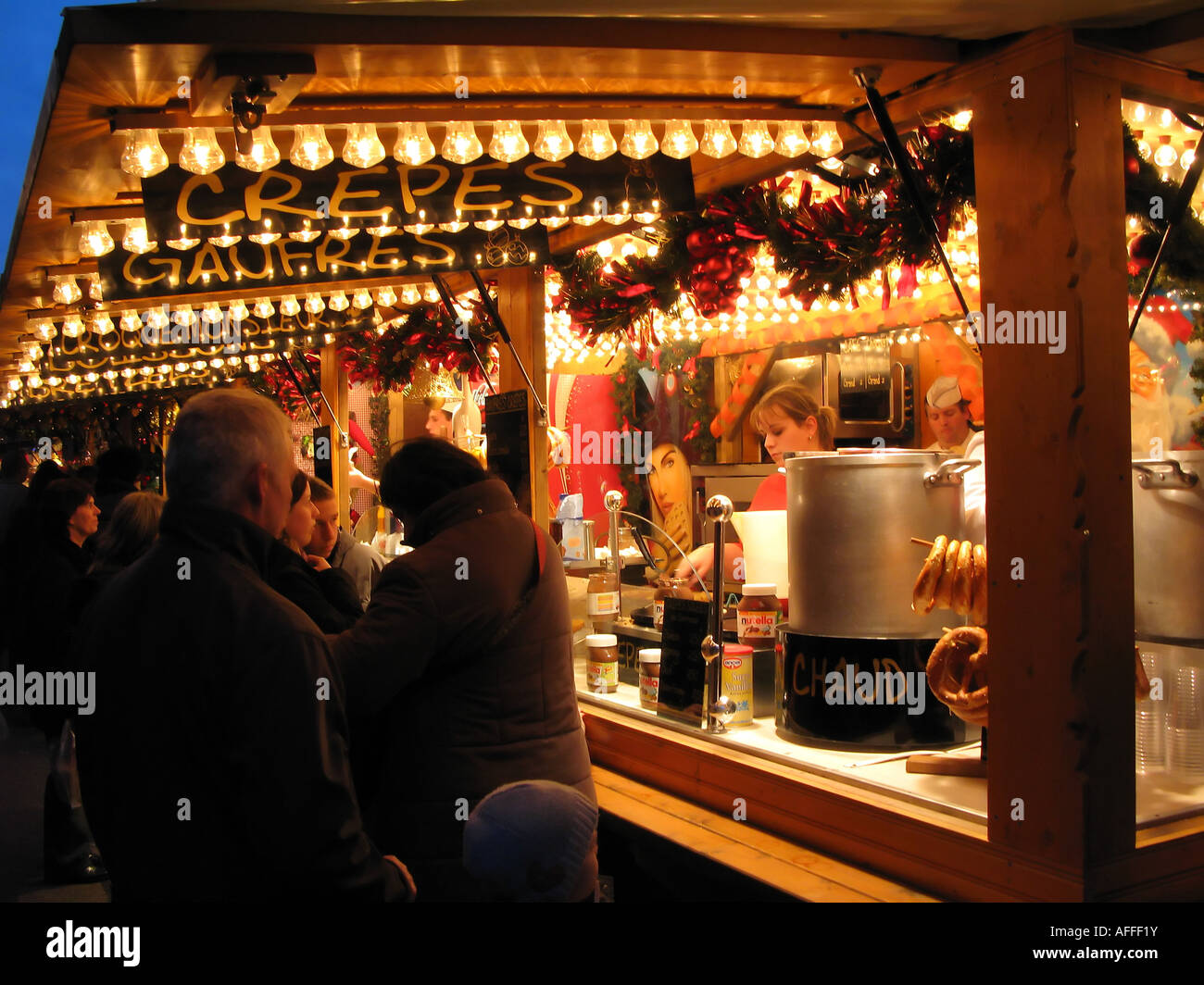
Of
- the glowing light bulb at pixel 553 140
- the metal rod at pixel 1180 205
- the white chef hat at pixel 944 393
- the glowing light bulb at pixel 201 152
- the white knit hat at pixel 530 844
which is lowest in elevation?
the white knit hat at pixel 530 844

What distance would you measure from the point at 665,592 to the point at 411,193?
1.82 m

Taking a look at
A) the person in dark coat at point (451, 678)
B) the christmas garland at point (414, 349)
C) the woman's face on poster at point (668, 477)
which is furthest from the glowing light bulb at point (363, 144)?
the woman's face on poster at point (668, 477)

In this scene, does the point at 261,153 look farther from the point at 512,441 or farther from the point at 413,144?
the point at 512,441

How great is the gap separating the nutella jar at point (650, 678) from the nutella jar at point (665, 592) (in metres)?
0.15

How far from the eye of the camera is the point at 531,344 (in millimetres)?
4926

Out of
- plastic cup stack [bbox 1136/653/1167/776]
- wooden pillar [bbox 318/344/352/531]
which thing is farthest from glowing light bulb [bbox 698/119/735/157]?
wooden pillar [bbox 318/344/352/531]

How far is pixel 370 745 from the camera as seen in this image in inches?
95.4

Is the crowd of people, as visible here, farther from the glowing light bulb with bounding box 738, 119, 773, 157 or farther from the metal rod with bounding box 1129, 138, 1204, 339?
the metal rod with bounding box 1129, 138, 1204, 339

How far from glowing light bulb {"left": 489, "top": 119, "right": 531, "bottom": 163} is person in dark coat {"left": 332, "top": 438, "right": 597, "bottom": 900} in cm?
105

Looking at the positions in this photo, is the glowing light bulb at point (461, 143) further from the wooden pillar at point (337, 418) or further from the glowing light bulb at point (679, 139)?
the wooden pillar at point (337, 418)

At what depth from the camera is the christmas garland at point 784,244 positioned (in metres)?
2.90

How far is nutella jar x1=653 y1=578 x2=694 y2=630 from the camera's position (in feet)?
12.3

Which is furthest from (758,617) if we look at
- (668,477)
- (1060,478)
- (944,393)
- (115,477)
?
(668,477)
